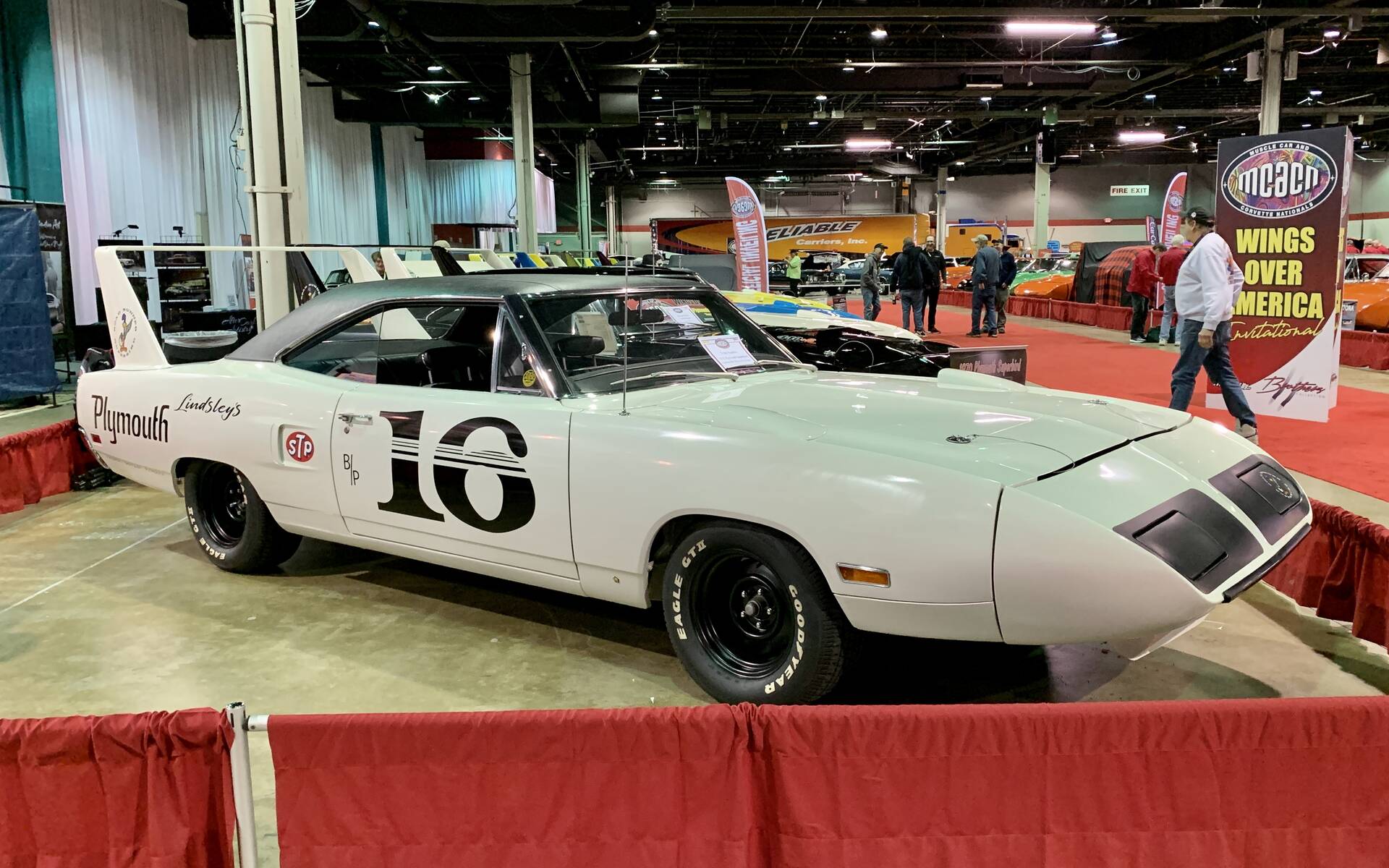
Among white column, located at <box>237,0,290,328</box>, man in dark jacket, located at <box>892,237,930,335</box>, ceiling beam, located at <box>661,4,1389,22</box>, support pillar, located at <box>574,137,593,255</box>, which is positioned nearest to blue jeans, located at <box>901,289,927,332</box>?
man in dark jacket, located at <box>892,237,930,335</box>

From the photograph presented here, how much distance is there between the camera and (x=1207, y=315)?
6.98m

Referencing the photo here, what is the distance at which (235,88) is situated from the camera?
718 inches

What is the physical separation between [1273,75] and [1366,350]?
7534 millimetres

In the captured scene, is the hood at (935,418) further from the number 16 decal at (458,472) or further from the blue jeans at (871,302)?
the blue jeans at (871,302)

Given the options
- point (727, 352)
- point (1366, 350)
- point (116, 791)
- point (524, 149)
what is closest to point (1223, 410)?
point (1366, 350)

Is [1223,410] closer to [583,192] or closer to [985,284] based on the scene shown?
[985,284]

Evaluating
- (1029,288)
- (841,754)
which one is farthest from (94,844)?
(1029,288)

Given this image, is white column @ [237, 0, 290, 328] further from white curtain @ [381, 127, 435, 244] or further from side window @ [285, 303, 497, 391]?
white curtain @ [381, 127, 435, 244]

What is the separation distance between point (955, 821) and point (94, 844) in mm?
1820

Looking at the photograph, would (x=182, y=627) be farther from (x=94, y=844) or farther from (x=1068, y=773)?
(x=1068, y=773)

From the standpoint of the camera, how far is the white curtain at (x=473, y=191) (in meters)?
30.4

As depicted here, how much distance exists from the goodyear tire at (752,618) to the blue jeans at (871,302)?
575 inches

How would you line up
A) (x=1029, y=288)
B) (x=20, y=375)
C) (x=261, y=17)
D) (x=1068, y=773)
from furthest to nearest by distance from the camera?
(x=1029, y=288)
(x=20, y=375)
(x=261, y=17)
(x=1068, y=773)

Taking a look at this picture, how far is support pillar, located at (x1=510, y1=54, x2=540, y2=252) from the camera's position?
17.4 m
